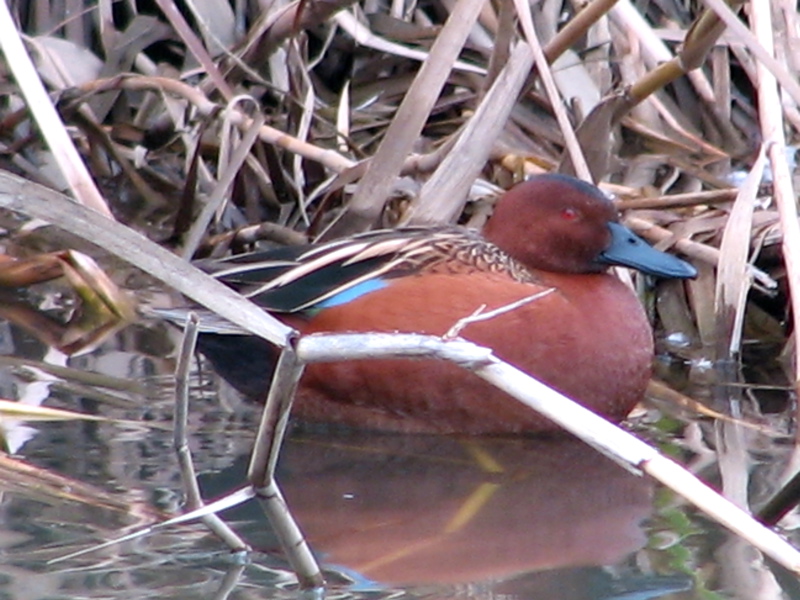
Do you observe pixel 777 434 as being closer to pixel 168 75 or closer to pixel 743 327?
pixel 743 327

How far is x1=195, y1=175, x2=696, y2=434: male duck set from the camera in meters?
4.14

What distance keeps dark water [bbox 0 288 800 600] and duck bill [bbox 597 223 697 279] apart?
0.41 metres

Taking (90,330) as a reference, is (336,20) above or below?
above

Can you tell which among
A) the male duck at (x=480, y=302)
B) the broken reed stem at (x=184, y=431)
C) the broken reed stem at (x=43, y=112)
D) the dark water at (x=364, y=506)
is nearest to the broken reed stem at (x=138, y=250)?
the broken reed stem at (x=184, y=431)

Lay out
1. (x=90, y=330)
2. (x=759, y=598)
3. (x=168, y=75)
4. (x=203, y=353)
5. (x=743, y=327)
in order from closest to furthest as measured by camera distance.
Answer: (x=759, y=598) < (x=203, y=353) < (x=90, y=330) < (x=743, y=327) < (x=168, y=75)

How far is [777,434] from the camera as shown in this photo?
13.5 feet

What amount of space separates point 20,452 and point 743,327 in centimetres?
259

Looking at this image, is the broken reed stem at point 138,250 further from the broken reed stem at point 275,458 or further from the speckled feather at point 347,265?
the speckled feather at point 347,265

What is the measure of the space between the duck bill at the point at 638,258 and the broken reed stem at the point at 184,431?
6.51 ft

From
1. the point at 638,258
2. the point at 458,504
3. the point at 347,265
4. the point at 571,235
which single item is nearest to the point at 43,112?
the point at 347,265

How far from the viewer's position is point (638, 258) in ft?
14.9

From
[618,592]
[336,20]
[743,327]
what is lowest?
[743,327]

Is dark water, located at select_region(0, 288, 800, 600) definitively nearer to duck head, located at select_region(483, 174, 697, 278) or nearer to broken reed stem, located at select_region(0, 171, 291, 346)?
duck head, located at select_region(483, 174, 697, 278)

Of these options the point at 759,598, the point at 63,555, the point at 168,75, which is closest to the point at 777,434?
the point at 759,598
